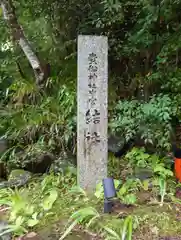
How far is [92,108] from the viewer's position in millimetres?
3018

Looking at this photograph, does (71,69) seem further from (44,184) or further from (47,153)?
(44,184)

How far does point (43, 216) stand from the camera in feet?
8.95

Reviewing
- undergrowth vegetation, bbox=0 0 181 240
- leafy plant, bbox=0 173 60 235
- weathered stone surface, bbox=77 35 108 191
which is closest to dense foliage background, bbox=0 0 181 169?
undergrowth vegetation, bbox=0 0 181 240

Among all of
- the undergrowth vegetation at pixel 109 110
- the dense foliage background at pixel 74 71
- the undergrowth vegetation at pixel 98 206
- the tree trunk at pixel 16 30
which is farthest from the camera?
the tree trunk at pixel 16 30

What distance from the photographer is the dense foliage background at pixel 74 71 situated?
3.47 meters

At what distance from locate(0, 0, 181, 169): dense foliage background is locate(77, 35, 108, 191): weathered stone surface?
19.2 inches

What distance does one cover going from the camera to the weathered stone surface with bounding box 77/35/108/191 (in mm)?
2975

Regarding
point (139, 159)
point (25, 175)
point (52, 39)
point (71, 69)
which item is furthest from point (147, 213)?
point (52, 39)

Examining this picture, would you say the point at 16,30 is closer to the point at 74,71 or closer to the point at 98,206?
the point at 74,71

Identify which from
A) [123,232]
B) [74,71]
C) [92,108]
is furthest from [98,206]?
[74,71]

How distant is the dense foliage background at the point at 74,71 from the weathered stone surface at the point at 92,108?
0.49 m

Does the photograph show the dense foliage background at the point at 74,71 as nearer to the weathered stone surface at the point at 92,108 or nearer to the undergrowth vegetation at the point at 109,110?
the undergrowth vegetation at the point at 109,110

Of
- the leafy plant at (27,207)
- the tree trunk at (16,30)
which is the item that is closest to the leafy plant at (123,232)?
the leafy plant at (27,207)

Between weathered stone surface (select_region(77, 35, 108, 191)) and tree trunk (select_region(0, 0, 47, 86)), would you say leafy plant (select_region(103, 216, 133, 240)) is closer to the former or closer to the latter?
weathered stone surface (select_region(77, 35, 108, 191))
